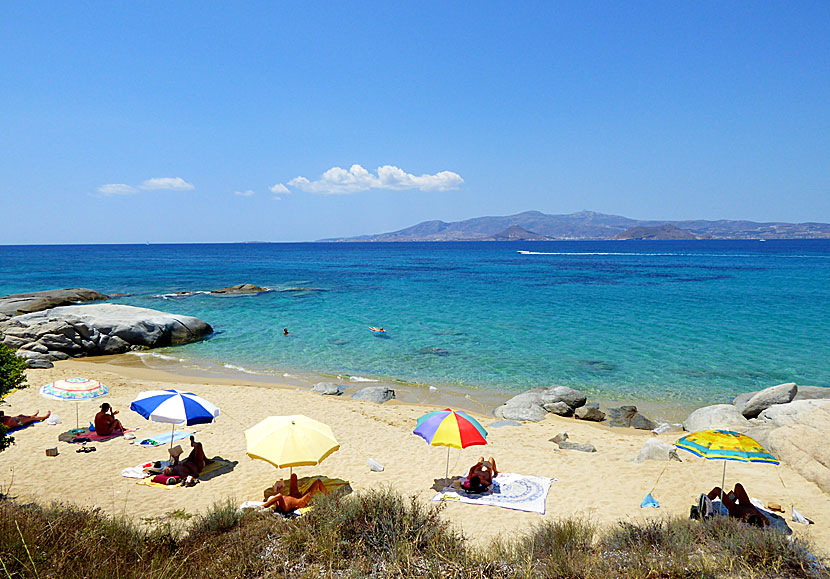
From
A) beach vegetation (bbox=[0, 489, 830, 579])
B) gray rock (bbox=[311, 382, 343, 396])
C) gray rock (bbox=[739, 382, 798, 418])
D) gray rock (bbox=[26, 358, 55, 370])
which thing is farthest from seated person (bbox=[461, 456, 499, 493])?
gray rock (bbox=[26, 358, 55, 370])

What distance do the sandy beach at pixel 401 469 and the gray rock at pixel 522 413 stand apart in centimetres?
32

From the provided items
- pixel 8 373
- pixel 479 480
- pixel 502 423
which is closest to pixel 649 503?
pixel 479 480

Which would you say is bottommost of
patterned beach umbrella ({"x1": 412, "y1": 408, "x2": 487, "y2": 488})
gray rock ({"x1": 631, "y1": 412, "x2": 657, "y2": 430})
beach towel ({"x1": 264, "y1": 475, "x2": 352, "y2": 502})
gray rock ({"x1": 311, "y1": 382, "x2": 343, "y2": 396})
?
gray rock ({"x1": 631, "y1": 412, "x2": 657, "y2": 430})

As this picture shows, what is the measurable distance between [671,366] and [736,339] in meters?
7.47

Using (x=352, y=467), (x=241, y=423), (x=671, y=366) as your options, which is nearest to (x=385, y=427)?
(x=352, y=467)

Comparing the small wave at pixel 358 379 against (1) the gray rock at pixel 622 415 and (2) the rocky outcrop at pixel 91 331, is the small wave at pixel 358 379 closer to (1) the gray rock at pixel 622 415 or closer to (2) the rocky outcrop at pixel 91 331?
(1) the gray rock at pixel 622 415

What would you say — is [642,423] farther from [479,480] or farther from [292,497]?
[292,497]

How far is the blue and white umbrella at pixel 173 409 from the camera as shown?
977 centimetres

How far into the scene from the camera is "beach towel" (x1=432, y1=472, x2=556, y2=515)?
896 centimetres

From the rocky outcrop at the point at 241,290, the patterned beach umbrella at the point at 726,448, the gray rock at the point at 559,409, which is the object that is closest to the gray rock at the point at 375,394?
the gray rock at the point at 559,409

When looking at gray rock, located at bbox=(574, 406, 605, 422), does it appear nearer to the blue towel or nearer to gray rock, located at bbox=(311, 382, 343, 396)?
the blue towel

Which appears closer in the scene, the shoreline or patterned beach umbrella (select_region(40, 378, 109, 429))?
patterned beach umbrella (select_region(40, 378, 109, 429))

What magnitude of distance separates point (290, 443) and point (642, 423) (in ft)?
37.6

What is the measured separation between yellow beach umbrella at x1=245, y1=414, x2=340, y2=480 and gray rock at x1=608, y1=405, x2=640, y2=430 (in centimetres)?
1037
